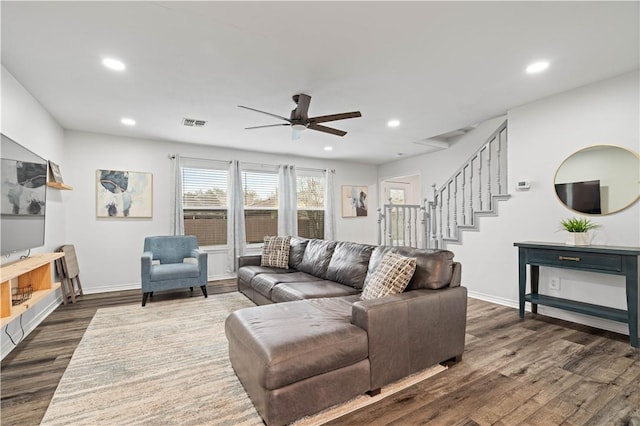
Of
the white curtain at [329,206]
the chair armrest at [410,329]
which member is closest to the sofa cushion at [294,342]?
the chair armrest at [410,329]

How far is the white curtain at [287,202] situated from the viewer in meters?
6.40

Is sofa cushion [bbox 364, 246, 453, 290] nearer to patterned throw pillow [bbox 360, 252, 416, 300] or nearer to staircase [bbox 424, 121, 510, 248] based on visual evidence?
patterned throw pillow [bbox 360, 252, 416, 300]

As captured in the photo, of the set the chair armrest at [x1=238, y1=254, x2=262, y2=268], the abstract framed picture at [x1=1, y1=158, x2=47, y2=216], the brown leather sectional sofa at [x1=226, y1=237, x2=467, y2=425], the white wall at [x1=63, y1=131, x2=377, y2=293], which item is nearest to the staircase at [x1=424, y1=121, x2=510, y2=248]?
the brown leather sectional sofa at [x1=226, y1=237, x2=467, y2=425]

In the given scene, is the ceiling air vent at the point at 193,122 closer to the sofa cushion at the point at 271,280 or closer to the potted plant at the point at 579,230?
the sofa cushion at the point at 271,280

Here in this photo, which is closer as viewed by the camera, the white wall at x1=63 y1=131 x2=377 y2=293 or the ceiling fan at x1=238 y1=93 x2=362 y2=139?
the ceiling fan at x1=238 y1=93 x2=362 y2=139

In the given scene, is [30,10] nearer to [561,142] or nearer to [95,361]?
[95,361]

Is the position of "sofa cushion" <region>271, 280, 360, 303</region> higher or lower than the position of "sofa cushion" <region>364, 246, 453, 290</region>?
lower

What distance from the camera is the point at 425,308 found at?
2.13 m

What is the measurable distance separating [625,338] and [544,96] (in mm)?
2661

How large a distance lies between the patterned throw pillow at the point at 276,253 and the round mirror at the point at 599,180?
3.47 meters

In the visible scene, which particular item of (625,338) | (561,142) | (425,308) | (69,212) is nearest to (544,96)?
(561,142)

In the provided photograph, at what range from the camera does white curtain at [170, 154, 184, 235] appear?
5.31 meters

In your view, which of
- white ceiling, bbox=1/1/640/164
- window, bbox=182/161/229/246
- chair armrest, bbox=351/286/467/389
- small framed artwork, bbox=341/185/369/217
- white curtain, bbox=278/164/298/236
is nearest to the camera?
chair armrest, bbox=351/286/467/389

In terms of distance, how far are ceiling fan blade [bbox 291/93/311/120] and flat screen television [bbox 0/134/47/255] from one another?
2507 millimetres
